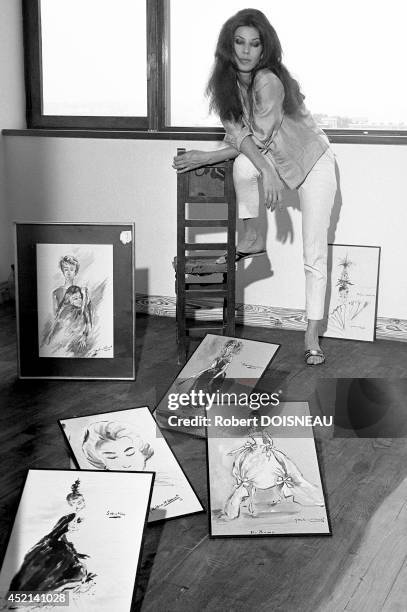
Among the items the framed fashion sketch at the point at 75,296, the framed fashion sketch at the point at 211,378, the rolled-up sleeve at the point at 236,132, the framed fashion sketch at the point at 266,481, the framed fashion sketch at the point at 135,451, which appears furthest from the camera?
the rolled-up sleeve at the point at 236,132

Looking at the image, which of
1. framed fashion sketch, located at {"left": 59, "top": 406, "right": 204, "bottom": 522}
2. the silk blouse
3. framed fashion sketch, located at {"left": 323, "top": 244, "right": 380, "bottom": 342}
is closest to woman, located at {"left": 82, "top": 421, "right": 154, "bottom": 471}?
framed fashion sketch, located at {"left": 59, "top": 406, "right": 204, "bottom": 522}

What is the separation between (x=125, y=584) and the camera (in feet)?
5.09

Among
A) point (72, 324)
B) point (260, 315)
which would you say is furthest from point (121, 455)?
point (260, 315)

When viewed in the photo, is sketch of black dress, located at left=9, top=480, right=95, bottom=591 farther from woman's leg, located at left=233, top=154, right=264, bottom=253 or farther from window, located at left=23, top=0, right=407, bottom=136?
window, located at left=23, top=0, right=407, bottom=136

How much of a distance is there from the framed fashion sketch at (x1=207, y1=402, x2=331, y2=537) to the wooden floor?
0.14ft

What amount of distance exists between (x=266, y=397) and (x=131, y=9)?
7.20 ft

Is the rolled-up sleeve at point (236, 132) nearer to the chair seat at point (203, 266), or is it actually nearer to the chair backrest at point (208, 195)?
the chair backrest at point (208, 195)

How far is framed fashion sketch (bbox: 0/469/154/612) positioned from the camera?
152cm

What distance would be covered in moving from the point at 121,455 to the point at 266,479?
42cm

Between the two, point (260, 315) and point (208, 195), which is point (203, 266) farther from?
point (260, 315)

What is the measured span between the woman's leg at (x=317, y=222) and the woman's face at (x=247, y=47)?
1.53ft

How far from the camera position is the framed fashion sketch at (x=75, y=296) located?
9.46 feet

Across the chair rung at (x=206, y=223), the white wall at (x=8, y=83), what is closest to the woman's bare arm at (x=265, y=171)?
the chair rung at (x=206, y=223)

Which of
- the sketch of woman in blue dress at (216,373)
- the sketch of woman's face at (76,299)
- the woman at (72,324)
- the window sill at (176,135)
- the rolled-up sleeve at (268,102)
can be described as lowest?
the sketch of woman in blue dress at (216,373)
